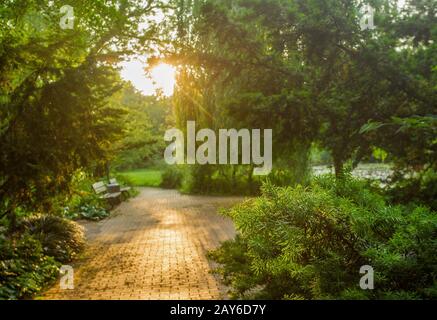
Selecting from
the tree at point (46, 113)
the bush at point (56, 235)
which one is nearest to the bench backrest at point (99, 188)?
the bush at point (56, 235)

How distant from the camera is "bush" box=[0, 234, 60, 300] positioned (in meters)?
6.57

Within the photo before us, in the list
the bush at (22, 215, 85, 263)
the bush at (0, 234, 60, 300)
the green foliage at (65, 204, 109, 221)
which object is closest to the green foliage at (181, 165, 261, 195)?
the green foliage at (65, 204, 109, 221)

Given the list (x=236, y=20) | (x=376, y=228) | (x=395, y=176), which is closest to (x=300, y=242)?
(x=376, y=228)

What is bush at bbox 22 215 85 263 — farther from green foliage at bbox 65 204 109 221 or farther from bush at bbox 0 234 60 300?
green foliage at bbox 65 204 109 221

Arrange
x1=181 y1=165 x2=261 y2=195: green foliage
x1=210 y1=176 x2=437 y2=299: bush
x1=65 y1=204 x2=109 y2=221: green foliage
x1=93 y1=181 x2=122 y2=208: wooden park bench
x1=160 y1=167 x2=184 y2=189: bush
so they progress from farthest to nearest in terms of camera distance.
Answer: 1. x1=160 y1=167 x2=184 y2=189: bush
2. x1=181 y1=165 x2=261 y2=195: green foliage
3. x1=93 y1=181 x2=122 y2=208: wooden park bench
4. x1=65 y1=204 x2=109 y2=221: green foliage
5. x1=210 y1=176 x2=437 y2=299: bush

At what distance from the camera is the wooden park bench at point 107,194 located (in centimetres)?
1878

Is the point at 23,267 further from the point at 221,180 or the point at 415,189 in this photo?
the point at 221,180

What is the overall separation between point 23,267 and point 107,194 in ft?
41.4

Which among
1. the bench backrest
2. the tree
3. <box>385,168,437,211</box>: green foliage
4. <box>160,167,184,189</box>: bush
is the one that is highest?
Result: the tree

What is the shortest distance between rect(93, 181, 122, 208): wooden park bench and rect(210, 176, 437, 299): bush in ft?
52.8

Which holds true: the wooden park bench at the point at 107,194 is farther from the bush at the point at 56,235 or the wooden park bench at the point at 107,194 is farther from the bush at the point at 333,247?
the bush at the point at 333,247

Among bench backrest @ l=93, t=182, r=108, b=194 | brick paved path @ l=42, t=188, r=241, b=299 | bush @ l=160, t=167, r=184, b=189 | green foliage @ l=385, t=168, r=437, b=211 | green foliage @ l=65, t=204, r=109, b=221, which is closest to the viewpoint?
green foliage @ l=385, t=168, r=437, b=211

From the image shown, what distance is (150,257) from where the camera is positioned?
917cm
